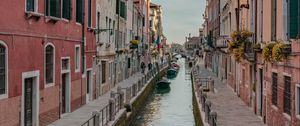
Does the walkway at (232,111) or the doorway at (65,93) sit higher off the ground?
the doorway at (65,93)

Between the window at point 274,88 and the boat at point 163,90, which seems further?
the boat at point 163,90

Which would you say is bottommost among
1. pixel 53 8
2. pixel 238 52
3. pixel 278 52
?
pixel 278 52

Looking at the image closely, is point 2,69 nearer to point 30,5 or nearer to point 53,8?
point 30,5

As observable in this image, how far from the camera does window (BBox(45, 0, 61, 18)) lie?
17433 millimetres

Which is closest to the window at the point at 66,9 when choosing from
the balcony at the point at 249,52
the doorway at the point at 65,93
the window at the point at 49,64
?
the window at the point at 49,64

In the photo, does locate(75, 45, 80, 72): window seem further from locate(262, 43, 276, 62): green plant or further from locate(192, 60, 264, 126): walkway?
locate(262, 43, 276, 62): green plant

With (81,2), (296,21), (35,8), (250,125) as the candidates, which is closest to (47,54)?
(35,8)

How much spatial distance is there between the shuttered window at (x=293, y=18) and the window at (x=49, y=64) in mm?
8637

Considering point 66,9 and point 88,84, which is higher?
point 66,9

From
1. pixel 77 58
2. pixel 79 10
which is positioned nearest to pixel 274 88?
pixel 77 58

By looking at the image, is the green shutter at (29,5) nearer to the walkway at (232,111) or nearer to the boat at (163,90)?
the walkway at (232,111)

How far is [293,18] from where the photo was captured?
42.7ft

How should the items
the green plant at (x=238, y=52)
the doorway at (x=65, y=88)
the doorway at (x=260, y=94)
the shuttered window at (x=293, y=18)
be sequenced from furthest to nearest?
the green plant at (x=238, y=52)
the doorway at (x=65, y=88)
the doorway at (x=260, y=94)
the shuttered window at (x=293, y=18)

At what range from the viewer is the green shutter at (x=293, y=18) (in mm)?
12914
